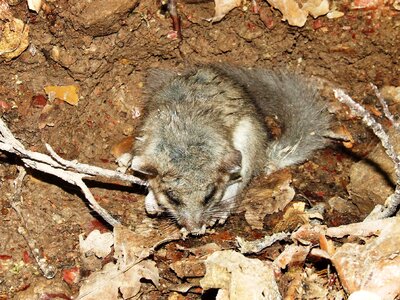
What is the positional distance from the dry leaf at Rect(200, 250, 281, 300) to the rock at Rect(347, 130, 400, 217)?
47.3 inches

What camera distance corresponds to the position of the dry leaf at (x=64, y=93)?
4.38m

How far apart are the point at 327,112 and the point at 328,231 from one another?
55.1 inches

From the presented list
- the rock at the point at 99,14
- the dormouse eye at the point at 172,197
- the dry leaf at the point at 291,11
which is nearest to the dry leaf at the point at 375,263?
the dormouse eye at the point at 172,197

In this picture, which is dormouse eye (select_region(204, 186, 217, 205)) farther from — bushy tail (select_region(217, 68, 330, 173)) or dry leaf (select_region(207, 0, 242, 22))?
dry leaf (select_region(207, 0, 242, 22))

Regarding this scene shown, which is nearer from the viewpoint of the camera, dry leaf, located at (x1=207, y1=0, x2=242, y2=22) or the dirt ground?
the dirt ground

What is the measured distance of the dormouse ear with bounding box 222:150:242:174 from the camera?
14.1 feet

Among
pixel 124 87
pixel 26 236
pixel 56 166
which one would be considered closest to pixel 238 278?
pixel 56 166

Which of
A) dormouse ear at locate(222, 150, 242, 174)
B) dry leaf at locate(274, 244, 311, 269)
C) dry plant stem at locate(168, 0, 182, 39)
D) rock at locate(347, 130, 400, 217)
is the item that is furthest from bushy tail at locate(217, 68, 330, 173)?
dry leaf at locate(274, 244, 311, 269)

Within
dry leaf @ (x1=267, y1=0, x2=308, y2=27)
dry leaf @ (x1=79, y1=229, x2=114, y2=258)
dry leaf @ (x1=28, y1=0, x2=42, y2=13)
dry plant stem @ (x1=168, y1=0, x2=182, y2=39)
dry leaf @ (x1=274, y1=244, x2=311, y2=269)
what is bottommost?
dry leaf @ (x1=79, y1=229, x2=114, y2=258)

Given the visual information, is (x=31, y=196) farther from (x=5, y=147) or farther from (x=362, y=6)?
(x=362, y=6)

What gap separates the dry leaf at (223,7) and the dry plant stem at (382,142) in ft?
4.56

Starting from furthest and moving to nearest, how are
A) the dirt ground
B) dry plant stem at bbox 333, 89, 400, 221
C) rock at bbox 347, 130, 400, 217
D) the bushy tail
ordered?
the bushy tail
rock at bbox 347, 130, 400, 217
the dirt ground
dry plant stem at bbox 333, 89, 400, 221

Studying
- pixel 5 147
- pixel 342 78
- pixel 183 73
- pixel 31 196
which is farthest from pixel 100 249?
pixel 342 78

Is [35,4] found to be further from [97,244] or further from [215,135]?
[97,244]
